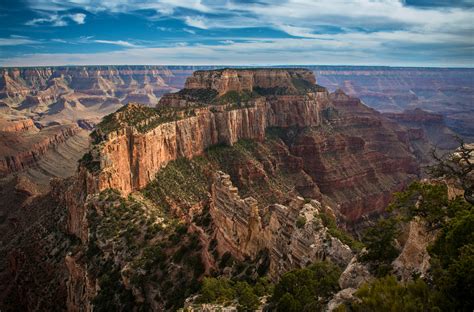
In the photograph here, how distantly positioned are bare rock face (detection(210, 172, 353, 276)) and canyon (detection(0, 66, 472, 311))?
12 centimetres

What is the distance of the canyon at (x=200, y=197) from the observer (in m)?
39.1

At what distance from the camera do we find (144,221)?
53188 mm

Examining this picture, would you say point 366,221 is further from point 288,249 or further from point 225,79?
point 288,249

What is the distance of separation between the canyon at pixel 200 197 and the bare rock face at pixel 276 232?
12cm

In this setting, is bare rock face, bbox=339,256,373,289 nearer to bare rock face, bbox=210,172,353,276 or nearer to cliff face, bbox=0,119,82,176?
bare rock face, bbox=210,172,353,276

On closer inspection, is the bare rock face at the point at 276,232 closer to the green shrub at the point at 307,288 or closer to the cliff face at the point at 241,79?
the green shrub at the point at 307,288

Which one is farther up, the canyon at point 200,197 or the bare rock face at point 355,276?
the bare rock face at point 355,276

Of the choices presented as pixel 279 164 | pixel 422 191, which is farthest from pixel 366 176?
pixel 422 191

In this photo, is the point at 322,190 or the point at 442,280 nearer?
the point at 442,280

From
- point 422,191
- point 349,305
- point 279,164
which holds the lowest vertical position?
point 279,164

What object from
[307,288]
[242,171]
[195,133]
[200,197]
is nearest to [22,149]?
[195,133]

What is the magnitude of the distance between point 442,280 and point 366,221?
97370 millimetres

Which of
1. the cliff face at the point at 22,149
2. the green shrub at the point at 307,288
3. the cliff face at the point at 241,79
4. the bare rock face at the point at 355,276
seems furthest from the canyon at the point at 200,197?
the cliff face at the point at 22,149

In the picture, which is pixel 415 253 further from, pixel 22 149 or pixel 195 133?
pixel 22 149
